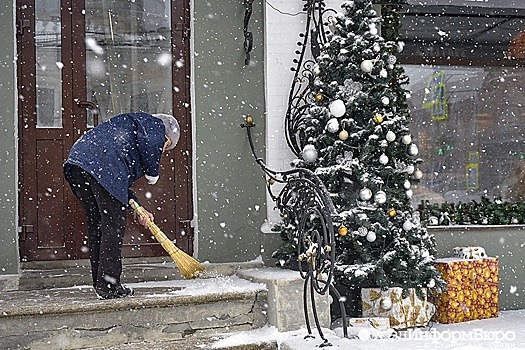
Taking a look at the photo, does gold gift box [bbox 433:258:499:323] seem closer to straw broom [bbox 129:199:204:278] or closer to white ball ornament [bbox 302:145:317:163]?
white ball ornament [bbox 302:145:317:163]

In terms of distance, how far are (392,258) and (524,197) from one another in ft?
8.81

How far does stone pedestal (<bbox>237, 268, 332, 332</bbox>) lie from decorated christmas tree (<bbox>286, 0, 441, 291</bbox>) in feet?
1.41

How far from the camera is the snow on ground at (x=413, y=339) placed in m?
4.59

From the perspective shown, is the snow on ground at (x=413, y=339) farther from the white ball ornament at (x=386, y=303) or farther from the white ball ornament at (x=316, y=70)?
the white ball ornament at (x=316, y=70)

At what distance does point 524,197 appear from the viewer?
731cm

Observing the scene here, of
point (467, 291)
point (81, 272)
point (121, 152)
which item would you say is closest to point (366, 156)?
point (467, 291)

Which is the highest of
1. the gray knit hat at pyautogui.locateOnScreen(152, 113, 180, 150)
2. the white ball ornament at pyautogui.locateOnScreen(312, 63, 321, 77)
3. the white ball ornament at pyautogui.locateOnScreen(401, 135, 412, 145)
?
the white ball ornament at pyautogui.locateOnScreen(312, 63, 321, 77)

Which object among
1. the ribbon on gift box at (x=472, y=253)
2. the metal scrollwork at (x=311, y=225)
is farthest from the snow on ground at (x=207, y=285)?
the ribbon on gift box at (x=472, y=253)

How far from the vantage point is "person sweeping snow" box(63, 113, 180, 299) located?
467 cm

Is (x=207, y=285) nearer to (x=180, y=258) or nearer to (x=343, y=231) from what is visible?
(x=180, y=258)

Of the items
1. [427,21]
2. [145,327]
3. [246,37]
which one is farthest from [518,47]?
[145,327]

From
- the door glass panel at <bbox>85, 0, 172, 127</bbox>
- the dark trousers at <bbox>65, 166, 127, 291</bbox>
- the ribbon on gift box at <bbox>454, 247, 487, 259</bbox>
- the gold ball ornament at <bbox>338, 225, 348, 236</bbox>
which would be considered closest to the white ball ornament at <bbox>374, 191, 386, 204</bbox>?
the gold ball ornament at <bbox>338, 225, 348, 236</bbox>

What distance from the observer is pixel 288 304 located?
4.91 m

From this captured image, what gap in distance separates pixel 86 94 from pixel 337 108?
2222mm
